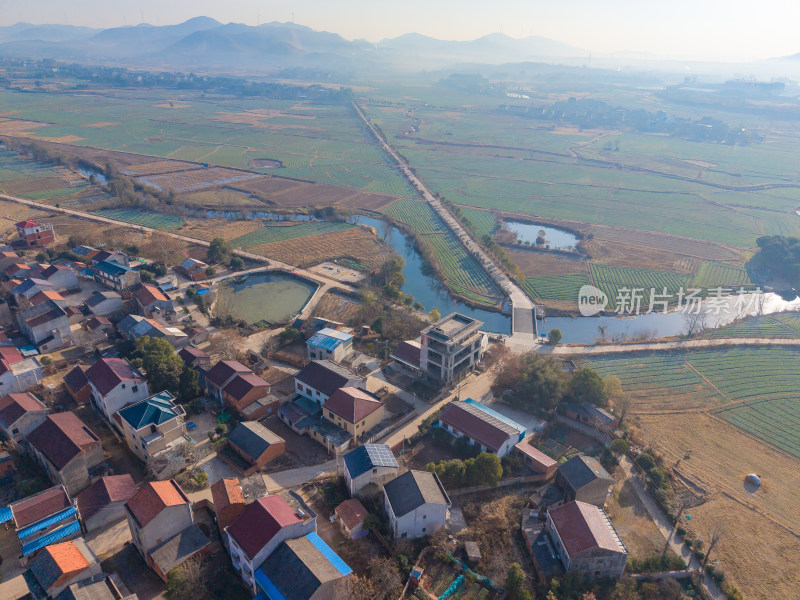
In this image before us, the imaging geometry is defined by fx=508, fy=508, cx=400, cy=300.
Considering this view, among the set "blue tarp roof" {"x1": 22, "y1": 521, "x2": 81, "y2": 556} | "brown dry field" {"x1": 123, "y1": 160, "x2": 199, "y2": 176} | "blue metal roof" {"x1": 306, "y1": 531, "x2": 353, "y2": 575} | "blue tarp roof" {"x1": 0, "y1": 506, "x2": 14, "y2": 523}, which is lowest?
"blue metal roof" {"x1": 306, "y1": 531, "x2": 353, "y2": 575}

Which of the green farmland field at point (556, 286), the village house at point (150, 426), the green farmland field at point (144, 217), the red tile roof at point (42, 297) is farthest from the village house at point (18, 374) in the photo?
the green farmland field at point (556, 286)

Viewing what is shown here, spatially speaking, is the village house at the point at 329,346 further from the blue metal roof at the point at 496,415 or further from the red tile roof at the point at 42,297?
the red tile roof at the point at 42,297

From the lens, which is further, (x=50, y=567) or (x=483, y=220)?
(x=483, y=220)

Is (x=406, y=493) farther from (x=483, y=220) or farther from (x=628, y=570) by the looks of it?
(x=483, y=220)

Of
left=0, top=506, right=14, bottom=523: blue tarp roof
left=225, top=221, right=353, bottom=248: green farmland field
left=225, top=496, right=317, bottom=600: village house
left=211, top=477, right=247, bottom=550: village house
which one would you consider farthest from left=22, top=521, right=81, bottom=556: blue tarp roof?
left=225, top=221, right=353, bottom=248: green farmland field

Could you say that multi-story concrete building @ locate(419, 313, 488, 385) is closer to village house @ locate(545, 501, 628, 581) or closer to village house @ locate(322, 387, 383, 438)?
village house @ locate(322, 387, 383, 438)

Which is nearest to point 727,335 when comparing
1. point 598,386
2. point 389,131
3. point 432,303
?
point 598,386
